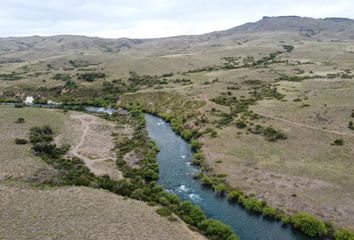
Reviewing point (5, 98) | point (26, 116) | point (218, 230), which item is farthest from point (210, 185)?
point (5, 98)

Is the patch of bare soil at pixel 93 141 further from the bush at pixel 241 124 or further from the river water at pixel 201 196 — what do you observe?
the bush at pixel 241 124

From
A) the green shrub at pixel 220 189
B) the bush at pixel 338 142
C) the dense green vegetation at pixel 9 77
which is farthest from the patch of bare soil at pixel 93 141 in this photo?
the dense green vegetation at pixel 9 77

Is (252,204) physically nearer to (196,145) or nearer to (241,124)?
(196,145)

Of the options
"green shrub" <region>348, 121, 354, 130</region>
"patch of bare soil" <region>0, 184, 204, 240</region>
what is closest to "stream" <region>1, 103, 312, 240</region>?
"patch of bare soil" <region>0, 184, 204, 240</region>

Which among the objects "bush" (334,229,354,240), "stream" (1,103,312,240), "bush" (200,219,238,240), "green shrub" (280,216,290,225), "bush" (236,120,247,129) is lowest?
"stream" (1,103,312,240)

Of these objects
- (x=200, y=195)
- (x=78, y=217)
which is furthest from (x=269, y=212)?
(x=78, y=217)

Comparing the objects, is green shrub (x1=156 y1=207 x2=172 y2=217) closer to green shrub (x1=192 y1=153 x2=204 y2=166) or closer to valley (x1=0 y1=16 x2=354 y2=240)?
valley (x1=0 y1=16 x2=354 y2=240)
